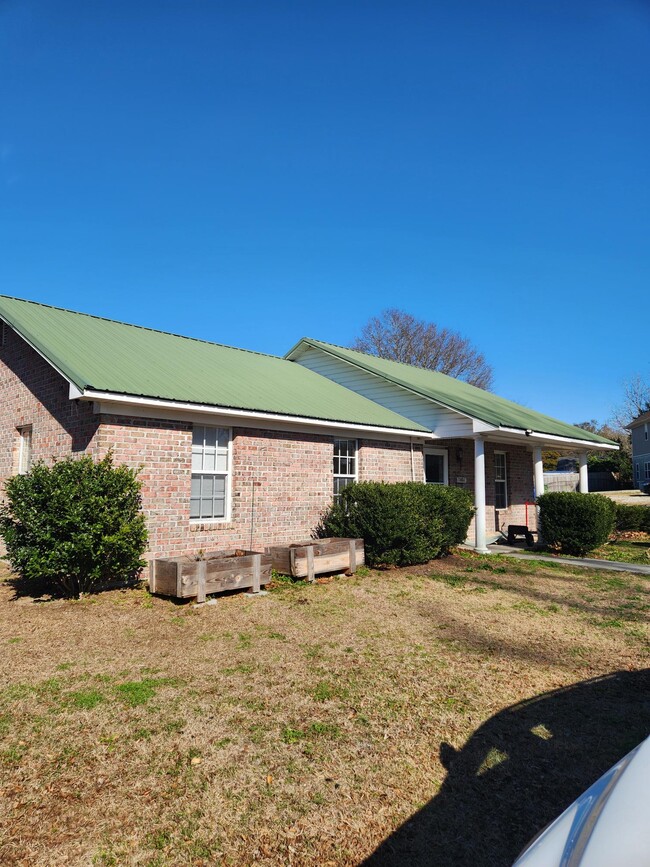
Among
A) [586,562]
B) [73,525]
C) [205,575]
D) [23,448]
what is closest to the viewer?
[73,525]

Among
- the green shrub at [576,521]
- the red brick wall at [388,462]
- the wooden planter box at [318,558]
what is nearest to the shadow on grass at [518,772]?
the wooden planter box at [318,558]

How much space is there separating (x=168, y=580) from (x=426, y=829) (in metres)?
5.76

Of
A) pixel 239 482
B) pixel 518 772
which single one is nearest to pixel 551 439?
pixel 239 482

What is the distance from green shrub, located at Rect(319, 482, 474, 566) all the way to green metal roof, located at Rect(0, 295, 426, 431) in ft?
6.36

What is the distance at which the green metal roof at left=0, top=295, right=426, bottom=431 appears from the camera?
9.48 metres

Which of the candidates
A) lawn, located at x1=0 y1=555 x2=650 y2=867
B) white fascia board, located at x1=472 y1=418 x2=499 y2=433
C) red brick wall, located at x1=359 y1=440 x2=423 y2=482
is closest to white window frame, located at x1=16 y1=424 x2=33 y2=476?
lawn, located at x1=0 y1=555 x2=650 y2=867

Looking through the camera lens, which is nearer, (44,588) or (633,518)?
(44,588)

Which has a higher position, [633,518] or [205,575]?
[633,518]

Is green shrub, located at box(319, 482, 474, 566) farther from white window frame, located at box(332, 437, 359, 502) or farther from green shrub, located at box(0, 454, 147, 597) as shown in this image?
green shrub, located at box(0, 454, 147, 597)

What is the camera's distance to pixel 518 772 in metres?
3.56

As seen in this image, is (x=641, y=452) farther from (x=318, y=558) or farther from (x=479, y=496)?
(x=318, y=558)

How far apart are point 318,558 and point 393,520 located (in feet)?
6.43

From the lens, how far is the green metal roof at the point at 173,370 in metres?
9.48

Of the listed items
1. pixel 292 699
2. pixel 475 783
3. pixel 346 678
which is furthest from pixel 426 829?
pixel 346 678
